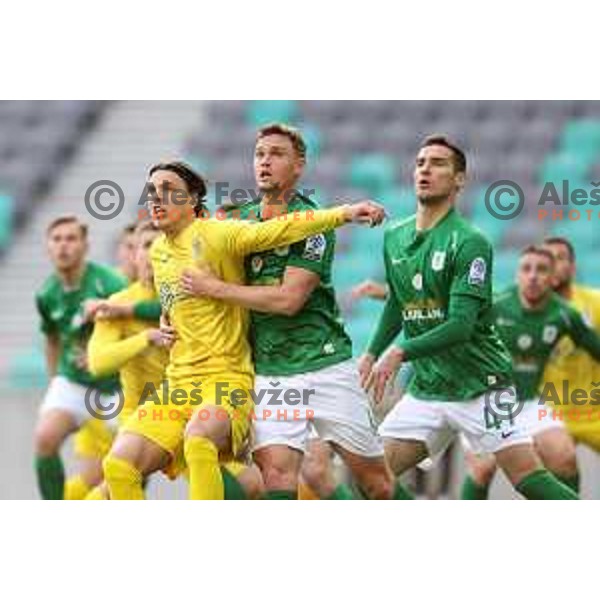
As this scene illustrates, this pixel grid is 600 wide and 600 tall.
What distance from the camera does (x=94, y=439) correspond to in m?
12.2

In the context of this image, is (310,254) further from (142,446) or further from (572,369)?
(572,369)

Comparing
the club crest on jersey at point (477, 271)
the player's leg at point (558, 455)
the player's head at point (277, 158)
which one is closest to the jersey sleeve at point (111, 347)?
the player's head at point (277, 158)

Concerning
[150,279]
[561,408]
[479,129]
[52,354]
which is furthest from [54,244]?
[479,129]

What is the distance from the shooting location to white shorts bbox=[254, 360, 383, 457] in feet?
28.7

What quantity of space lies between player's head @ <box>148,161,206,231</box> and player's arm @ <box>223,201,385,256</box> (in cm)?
23

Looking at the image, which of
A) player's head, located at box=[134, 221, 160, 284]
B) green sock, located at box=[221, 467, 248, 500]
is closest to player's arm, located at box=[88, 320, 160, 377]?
player's head, located at box=[134, 221, 160, 284]

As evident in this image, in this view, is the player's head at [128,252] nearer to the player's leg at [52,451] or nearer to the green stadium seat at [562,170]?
the player's leg at [52,451]

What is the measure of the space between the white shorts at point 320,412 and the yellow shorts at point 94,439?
3354 mm

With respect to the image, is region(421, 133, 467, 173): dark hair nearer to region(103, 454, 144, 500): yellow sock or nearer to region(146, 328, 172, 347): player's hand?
region(146, 328, 172, 347): player's hand

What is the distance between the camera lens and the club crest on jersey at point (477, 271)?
9.05 metres

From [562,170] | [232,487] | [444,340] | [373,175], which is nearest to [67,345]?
[232,487]

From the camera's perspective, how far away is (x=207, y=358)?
8727 mm

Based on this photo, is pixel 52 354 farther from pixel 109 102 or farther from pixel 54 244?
pixel 109 102

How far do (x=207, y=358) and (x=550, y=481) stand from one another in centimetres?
182
